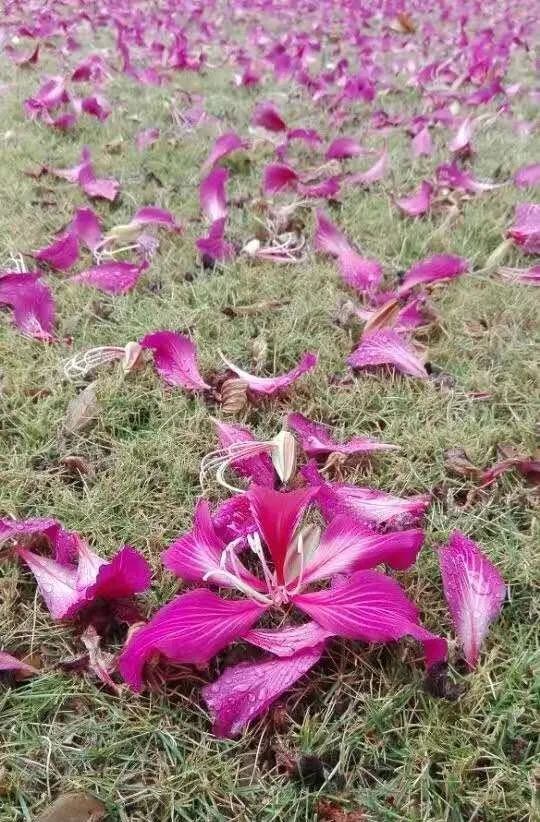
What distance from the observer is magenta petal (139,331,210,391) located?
1504mm

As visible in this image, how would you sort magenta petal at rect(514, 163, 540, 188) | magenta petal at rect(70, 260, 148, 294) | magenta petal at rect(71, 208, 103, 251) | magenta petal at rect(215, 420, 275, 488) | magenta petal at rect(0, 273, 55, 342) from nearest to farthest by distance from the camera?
magenta petal at rect(215, 420, 275, 488)
magenta petal at rect(0, 273, 55, 342)
magenta petal at rect(70, 260, 148, 294)
magenta petal at rect(71, 208, 103, 251)
magenta petal at rect(514, 163, 540, 188)

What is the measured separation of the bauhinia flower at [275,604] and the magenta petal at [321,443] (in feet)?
0.79

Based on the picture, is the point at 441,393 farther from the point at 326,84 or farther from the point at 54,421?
the point at 326,84

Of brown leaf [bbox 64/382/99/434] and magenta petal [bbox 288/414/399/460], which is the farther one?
brown leaf [bbox 64/382/99/434]

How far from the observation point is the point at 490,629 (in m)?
1.09

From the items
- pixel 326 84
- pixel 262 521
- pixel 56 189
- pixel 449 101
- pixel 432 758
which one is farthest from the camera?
pixel 326 84

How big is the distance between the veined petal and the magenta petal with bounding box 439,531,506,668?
253 mm

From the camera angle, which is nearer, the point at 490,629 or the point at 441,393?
the point at 490,629

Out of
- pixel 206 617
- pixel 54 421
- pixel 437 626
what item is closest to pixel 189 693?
pixel 206 617

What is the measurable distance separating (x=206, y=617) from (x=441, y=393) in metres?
0.82

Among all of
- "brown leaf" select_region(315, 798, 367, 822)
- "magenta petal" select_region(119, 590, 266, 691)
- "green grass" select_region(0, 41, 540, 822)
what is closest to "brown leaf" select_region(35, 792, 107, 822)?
Answer: "green grass" select_region(0, 41, 540, 822)

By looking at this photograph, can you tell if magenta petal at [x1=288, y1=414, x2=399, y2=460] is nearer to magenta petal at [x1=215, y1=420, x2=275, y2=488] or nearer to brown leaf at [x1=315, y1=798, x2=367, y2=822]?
magenta petal at [x1=215, y1=420, x2=275, y2=488]

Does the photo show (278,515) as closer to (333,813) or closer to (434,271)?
(333,813)

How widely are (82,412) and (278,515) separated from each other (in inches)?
23.2
